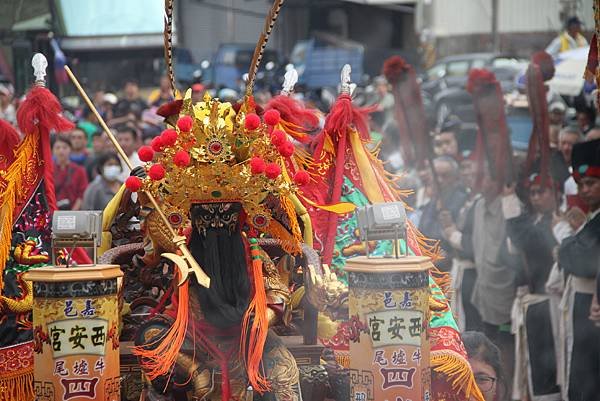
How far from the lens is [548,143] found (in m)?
10.1

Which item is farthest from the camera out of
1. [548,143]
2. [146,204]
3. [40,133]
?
[548,143]

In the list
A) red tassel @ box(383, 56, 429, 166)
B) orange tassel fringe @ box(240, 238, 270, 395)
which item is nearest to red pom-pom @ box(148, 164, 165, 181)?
orange tassel fringe @ box(240, 238, 270, 395)

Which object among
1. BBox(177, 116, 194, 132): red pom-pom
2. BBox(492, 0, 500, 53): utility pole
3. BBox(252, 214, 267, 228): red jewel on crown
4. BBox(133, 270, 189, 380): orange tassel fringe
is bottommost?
BBox(133, 270, 189, 380): orange tassel fringe

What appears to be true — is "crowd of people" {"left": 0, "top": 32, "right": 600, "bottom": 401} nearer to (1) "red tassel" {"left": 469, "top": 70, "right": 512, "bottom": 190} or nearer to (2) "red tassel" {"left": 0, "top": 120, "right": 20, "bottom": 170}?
(1) "red tassel" {"left": 469, "top": 70, "right": 512, "bottom": 190}

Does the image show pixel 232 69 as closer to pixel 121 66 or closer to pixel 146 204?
pixel 121 66

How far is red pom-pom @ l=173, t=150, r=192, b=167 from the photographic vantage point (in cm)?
550

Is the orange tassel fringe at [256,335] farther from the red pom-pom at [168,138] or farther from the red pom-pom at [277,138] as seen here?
the red pom-pom at [168,138]

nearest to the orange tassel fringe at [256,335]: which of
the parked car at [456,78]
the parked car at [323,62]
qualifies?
the parked car at [456,78]

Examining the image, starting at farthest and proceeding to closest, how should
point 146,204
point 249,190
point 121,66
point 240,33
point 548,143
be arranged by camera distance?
point 240,33 < point 121,66 < point 548,143 < point 146,204 < point 249,190

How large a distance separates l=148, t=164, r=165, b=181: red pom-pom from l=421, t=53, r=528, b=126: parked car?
9.59m

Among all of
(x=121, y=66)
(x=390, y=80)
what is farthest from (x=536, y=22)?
(x=390, y=80)

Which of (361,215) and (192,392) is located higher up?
(361,215)

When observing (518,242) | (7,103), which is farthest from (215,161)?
(7,103)

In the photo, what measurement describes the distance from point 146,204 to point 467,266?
4.98 metres
